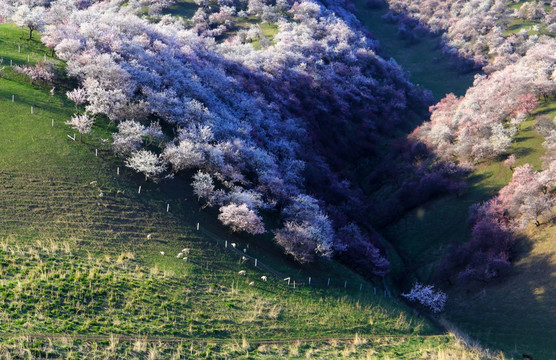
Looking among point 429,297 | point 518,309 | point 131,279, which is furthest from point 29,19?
point 518,309

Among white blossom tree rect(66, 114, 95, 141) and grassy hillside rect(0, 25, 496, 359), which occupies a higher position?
white blossom tree rect(66, 114, 95, 141)

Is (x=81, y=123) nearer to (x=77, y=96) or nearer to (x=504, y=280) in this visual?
(x=77, y=96)

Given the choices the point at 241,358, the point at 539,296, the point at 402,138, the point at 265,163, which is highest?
the point at 402,138

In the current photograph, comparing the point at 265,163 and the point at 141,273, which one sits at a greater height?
the point at 265,163

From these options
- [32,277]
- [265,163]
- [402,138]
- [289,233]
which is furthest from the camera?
[402,138]

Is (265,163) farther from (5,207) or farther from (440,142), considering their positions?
(440,142)

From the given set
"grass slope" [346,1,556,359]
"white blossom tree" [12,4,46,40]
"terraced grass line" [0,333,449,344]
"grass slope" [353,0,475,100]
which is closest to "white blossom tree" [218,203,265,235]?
"terraced grass line" [0,333,449,344]

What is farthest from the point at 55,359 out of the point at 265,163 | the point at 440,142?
the point at 440,142

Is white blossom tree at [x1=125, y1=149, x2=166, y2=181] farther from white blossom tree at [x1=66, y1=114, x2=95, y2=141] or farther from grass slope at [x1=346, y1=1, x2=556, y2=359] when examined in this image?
grass slope at [x1=346, y1=1, x2=556, y2=359]
